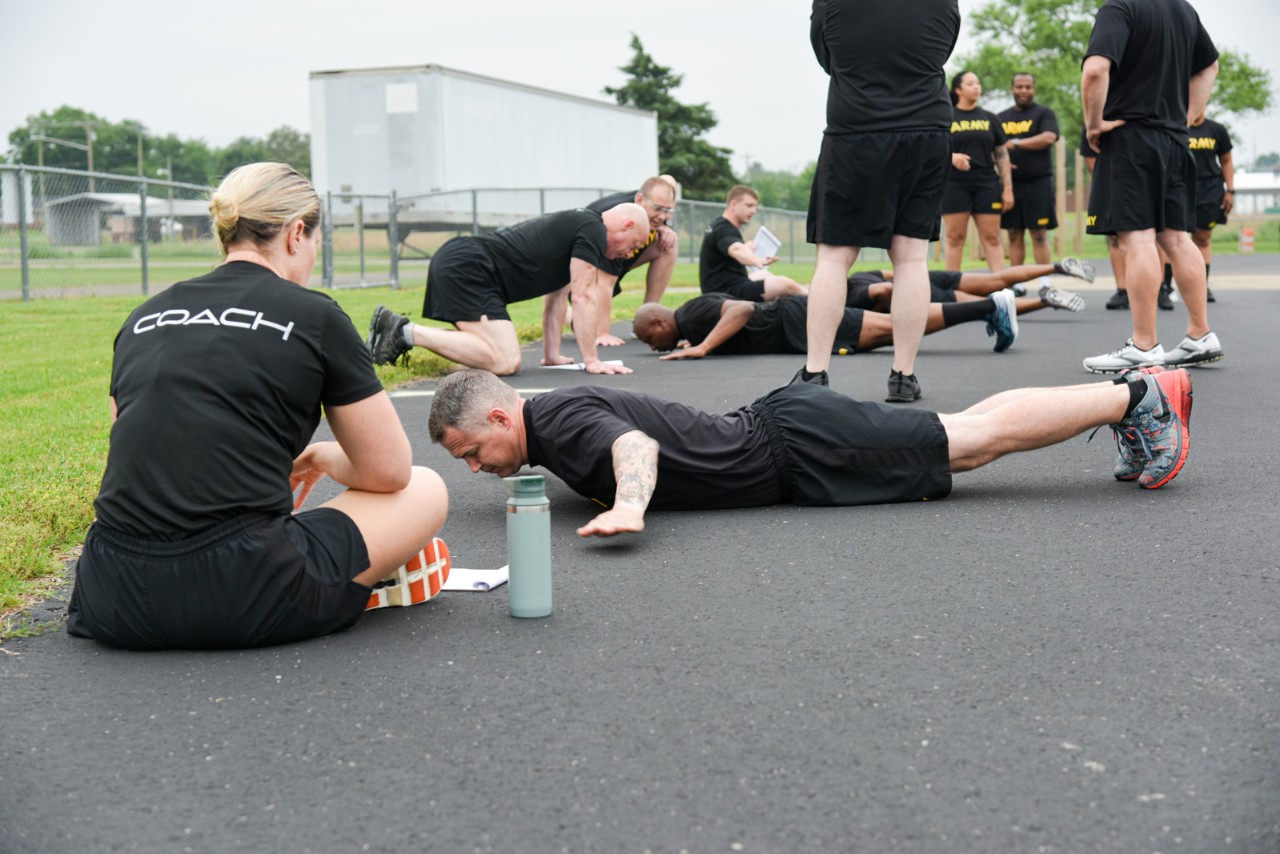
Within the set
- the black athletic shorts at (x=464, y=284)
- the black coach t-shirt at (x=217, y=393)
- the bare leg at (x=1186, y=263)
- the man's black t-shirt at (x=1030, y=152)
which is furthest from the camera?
the man's black t-shirt at (x=1030, y=152)

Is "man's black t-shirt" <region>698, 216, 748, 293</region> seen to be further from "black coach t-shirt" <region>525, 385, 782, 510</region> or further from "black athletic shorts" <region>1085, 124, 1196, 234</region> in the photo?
"black coach t-shirt" <region>525, 385, 782, 510</region>

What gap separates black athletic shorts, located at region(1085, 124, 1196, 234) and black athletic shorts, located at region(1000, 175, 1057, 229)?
309 inches

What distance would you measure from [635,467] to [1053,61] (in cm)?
5678

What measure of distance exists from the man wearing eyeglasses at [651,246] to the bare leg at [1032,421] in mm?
5084

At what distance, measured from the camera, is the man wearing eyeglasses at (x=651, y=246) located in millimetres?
9992

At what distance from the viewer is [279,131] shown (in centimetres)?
12756

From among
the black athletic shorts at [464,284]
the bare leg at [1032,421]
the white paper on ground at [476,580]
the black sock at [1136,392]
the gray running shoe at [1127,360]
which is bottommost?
the white paper on ground at [476,580]

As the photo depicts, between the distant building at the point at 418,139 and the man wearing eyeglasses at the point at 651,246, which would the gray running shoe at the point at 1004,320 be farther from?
the distant building at the point at 418,139

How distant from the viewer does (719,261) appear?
1172cm

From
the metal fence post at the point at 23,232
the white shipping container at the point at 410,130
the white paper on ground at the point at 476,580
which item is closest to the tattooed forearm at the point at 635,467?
the white paper on ground at the point at 476,580

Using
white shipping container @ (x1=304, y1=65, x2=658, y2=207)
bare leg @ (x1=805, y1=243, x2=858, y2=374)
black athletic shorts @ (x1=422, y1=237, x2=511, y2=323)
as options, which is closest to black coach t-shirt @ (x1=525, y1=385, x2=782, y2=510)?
bare leg @ (x1=805, y1=243, x2=858, y2=374)

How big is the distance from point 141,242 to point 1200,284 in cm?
1410

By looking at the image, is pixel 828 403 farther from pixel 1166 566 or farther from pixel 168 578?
pixel 168 578

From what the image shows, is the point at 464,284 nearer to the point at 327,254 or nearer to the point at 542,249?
the point at 542,249
